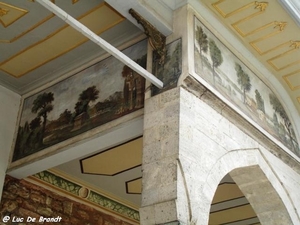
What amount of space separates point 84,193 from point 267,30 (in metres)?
4.59

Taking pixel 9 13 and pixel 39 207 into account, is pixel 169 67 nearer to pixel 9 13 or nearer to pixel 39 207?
pixel 9 13

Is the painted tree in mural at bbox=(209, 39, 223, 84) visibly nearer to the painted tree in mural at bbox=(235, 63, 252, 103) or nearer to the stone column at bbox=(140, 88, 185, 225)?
the painted tree in mural at bbox=(235, 63, 252, 103)

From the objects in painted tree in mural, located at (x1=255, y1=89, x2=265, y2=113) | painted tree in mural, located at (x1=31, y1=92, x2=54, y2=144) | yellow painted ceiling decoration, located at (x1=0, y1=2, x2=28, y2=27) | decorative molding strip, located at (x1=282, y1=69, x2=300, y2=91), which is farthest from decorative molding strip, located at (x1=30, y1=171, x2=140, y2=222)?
decorative molding strip, located at (x1=282, y1=69, x2=300, y2=91)

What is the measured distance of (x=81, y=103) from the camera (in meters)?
6.31

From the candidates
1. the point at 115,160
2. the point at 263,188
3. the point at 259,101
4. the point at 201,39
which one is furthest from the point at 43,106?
the point at 263,188

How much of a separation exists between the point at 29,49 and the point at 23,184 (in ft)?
7.48

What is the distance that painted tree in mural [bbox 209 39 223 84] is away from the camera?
19.3 feet

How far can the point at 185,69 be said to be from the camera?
516 cm

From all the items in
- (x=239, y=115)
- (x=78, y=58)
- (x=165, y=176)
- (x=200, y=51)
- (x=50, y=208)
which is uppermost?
(x=78, y=58)

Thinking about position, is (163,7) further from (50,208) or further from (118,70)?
(50,208)

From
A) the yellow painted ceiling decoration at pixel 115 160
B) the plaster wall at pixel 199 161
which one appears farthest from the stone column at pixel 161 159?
the yellow painted ceiling decoration at pixel 115 160

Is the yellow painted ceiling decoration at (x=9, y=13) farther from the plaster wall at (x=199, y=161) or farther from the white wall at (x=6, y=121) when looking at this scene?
the plaster wall at (x=199, y=161)

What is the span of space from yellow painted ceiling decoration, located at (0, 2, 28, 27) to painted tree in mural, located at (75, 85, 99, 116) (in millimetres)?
1344

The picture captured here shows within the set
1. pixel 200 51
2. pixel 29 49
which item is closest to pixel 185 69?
pixel 200 51
